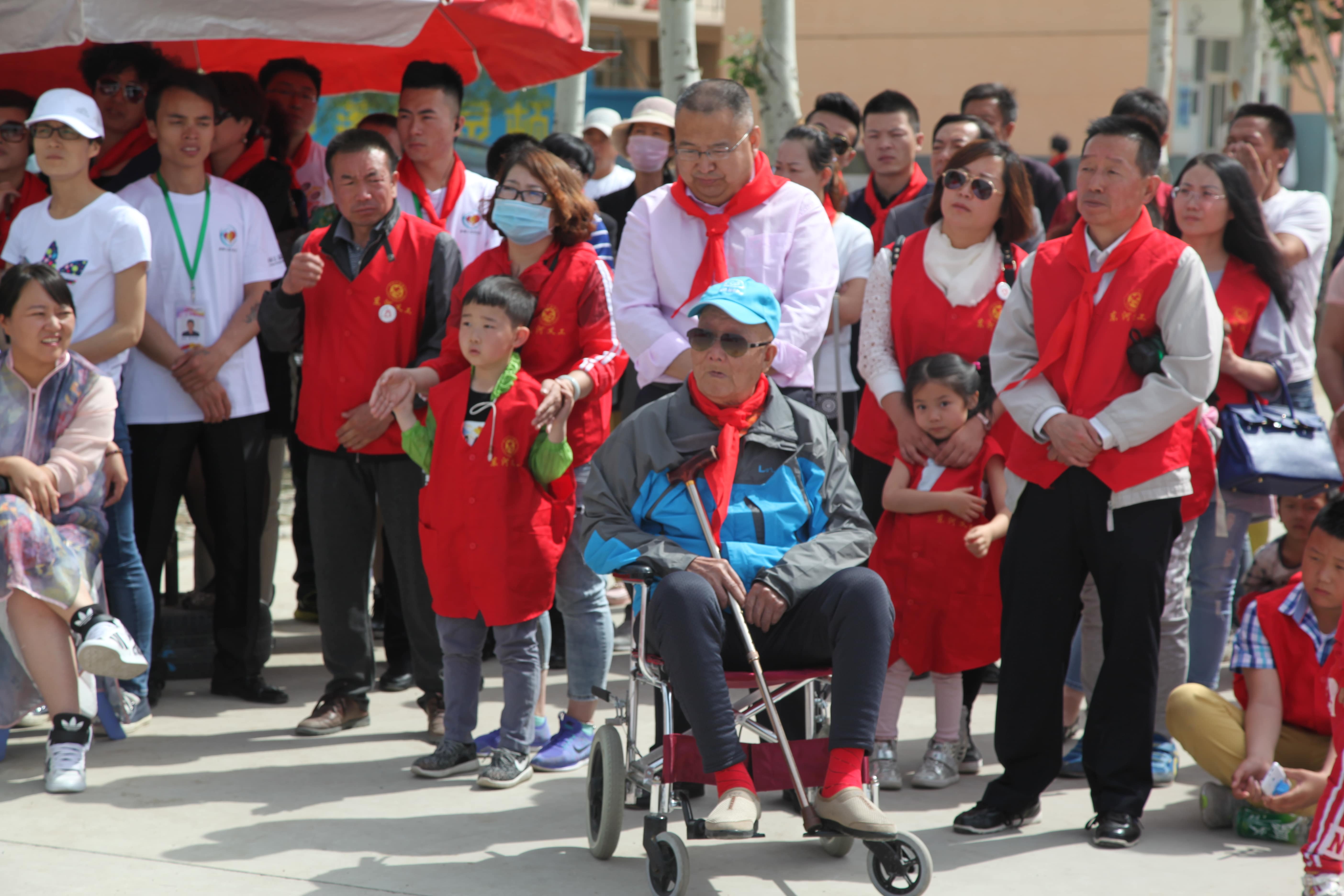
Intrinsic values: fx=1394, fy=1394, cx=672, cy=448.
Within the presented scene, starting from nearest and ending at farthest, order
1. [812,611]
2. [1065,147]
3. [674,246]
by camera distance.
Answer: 1. [812,611]
2. [674,246]
3. [1065,147]

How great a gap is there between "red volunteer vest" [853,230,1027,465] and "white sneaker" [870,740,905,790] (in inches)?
39.8

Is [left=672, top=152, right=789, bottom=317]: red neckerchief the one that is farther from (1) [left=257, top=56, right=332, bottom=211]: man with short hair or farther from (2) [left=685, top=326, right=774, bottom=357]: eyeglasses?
(1) [left=257, top=56, right=332, bottom=211]: man with short hair

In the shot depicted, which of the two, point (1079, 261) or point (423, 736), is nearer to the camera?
point (1079, 261)

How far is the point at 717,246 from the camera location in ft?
14.8

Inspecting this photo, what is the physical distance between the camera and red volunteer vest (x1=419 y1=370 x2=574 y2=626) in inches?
181

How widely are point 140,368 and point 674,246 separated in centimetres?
221

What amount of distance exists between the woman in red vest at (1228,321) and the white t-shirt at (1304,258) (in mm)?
85

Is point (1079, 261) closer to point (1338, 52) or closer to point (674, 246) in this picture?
point (674, 246)

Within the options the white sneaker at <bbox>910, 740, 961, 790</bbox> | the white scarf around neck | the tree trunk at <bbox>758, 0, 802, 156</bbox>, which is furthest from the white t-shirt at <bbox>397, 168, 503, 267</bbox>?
the tree trunk at <bbox>758, 0, 802, 156</bbox>

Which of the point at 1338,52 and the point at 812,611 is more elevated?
the point at 1338,52

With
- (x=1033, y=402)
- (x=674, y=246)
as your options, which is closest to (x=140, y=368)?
(x=674, y=246)

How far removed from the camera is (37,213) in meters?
5.16

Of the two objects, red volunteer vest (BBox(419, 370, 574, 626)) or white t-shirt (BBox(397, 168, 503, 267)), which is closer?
red volunteer vest (BBox(419, 370, 574, 626))

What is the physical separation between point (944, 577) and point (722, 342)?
4.38 ft
